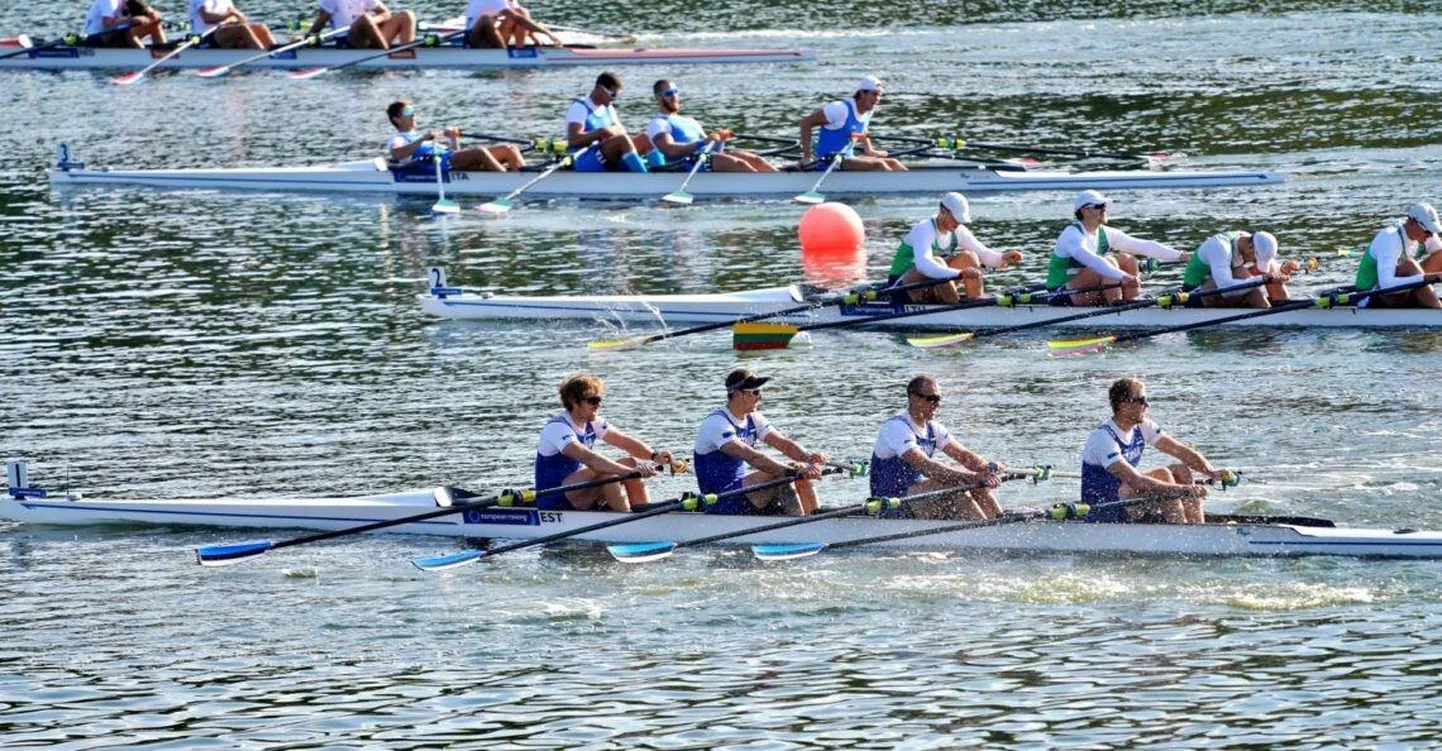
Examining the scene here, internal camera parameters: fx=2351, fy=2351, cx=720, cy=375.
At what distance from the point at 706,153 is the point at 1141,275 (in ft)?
23.4

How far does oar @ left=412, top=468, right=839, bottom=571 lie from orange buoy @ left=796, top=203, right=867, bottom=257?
1098 centimetres

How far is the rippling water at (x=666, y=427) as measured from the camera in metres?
14.4

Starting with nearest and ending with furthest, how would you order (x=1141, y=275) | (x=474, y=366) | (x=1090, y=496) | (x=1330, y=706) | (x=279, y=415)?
(x=1330, y=706) → (x=1090, y=496) → (x=279, y=415) → (x=474, y=366) → (x=1141, y=275)

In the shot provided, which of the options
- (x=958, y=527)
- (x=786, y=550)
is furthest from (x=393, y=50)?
(x=958, y=527)

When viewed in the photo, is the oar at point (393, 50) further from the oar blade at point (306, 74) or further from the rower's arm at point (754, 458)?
the rower's arm at point (754, 458)

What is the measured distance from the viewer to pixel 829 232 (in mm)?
28031

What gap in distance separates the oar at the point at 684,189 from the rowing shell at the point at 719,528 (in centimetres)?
1320

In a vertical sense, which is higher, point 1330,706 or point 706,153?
point 706,153

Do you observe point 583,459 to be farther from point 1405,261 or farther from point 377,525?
point 1405,261

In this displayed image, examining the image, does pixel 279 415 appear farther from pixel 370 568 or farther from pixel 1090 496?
pixel 1090 496

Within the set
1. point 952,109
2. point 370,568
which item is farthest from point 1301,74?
point 370,568

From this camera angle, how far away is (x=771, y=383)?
22.5 metres

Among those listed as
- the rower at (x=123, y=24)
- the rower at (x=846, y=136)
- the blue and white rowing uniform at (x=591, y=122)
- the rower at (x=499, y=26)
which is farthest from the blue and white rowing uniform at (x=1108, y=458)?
the rower at (x=123, y=24)

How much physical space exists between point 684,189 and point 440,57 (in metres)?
10.9
